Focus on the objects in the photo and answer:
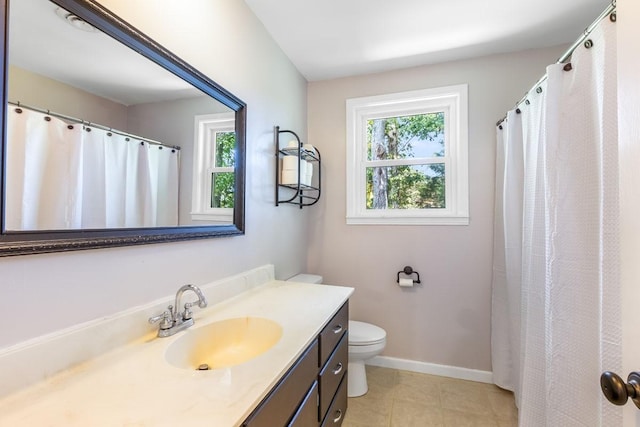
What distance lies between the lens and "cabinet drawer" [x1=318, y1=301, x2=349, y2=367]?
3.93ft

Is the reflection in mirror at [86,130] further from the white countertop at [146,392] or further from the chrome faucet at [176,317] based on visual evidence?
the white countertop at [146,392]

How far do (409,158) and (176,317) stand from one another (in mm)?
2016

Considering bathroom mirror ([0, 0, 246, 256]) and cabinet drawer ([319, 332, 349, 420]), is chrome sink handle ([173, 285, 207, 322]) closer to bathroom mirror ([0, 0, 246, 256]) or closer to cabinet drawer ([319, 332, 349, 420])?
bathroom mirror ([0, 0, 246, 256])

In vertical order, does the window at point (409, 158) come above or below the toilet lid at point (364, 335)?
above

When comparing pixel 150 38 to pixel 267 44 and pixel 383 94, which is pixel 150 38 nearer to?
pixel 267 44

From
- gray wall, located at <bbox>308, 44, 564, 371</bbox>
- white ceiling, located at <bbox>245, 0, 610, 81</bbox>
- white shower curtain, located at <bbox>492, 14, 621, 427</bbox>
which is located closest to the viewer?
white shower curtain, located at <bbox>492, 14, 621, 427</bbox>

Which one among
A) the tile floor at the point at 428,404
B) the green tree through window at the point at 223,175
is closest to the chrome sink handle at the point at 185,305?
the green tree through window at the point at 223,175

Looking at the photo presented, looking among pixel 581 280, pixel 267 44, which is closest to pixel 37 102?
pixel 267 44

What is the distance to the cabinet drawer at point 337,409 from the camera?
1.30 meters

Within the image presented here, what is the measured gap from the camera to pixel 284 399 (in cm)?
85

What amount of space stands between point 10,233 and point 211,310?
0.76 metres

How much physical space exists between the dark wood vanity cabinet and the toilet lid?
0.89 ft

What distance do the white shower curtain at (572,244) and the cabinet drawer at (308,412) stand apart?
2.94ft

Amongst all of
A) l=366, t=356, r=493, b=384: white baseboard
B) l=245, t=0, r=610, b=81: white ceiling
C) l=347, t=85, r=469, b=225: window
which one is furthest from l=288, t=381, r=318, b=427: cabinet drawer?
l=245, t=0, r=610, b=81: white ceiling
